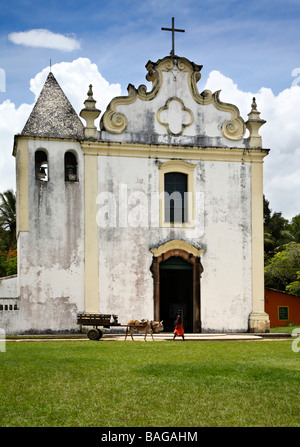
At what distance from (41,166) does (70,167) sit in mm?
1158

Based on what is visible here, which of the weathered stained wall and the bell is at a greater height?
the bell

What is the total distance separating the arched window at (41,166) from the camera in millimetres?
23891

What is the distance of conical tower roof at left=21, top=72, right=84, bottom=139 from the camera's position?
24.2 metres

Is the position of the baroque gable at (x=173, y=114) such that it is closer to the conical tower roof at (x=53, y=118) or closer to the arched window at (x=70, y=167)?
the conical tower roof at (x=53, y=118)

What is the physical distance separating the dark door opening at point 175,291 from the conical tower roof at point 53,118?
5989mm

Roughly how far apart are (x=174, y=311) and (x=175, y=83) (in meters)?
8.89

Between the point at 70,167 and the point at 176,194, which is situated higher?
the point at 70,167

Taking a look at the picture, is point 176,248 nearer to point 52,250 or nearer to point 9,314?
point 52,250

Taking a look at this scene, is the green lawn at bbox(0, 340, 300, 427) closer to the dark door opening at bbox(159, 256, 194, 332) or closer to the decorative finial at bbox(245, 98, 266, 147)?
the dark door opening at bbox(159, 256, 194, 332)

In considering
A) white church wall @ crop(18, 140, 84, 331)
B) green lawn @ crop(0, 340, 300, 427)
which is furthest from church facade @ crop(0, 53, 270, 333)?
green lawn @ crop(0, 340, 300, 427)

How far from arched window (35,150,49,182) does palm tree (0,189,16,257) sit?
2423 cm

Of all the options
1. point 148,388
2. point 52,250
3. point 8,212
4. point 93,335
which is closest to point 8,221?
point 8,212

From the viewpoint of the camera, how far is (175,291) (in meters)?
26.9
